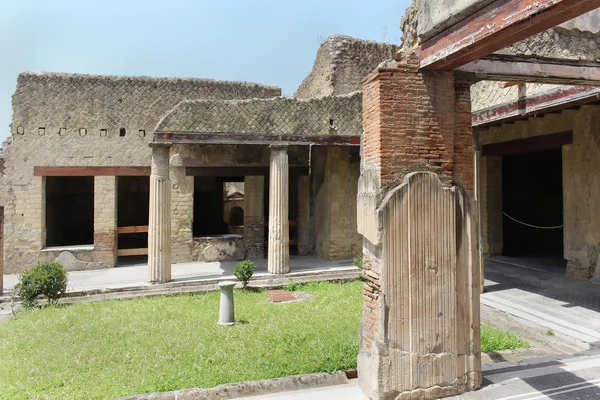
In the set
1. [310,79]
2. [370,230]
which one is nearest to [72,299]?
[370,230]

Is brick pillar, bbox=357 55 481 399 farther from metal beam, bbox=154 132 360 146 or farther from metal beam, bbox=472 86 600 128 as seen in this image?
metal beam, bbox=154 132 360 146

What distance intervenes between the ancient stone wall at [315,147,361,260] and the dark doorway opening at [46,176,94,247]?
8.27m

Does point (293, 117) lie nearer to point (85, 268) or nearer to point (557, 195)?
point (85, 268)

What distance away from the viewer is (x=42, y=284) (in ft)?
25.1

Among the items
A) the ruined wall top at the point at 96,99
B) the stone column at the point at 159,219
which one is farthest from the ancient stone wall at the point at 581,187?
the ruined wall top at the point at 96,99

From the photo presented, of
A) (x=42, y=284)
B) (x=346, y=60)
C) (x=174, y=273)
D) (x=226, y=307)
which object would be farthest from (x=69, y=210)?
(x=226, y=307)

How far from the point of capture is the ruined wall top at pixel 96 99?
38.4 feet

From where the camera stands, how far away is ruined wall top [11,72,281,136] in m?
11.7

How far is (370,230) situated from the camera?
12.8 ft

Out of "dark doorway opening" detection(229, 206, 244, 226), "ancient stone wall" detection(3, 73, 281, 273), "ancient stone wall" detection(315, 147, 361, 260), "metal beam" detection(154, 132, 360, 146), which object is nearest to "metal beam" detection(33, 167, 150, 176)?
"ancient stone wall" detection(3, 73, 281, 273)

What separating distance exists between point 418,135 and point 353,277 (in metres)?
6.54

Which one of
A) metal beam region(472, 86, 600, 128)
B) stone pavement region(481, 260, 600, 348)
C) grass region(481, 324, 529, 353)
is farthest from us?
metal beam region(472, 86, 600, 128)

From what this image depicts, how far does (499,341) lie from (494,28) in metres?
3.93

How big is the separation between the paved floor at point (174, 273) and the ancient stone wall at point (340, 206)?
466mm
